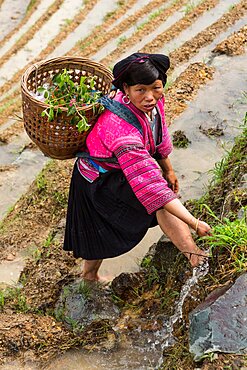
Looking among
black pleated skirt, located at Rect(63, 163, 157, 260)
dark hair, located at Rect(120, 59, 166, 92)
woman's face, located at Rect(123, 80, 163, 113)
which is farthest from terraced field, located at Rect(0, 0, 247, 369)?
dark hair, located at Rect(120, 59, 166, 92)

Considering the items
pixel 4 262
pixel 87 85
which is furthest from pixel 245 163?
pixel 4 262

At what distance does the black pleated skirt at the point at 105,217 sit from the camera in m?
2.86

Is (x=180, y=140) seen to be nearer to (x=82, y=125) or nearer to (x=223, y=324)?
(x=82, y=125)

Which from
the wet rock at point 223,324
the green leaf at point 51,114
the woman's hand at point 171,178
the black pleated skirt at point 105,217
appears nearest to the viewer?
the wet rock at point 223,324

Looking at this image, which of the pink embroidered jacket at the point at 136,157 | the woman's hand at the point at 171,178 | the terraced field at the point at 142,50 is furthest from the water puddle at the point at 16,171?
the pink embroidered jacket at the point at 136,157

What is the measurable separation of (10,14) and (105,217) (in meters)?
9.87

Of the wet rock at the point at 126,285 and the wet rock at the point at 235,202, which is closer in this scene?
the wet rock at the point at 235,202

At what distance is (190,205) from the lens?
3.67 m

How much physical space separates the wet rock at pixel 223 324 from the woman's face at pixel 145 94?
2.85ft

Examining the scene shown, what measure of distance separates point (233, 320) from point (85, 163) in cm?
109

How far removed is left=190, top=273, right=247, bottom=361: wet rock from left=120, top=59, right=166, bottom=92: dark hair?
0.95 metres

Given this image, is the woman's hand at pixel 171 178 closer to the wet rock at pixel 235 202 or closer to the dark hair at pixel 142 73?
the wet rock at pixel 235 202

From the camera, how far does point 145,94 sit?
254 cm

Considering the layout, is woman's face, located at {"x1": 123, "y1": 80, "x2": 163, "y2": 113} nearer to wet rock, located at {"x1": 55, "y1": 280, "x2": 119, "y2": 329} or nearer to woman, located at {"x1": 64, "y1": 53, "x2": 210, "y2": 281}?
woman, located at {"x1": 64, "y1": 53, "x2": 210, "y2": 281}
